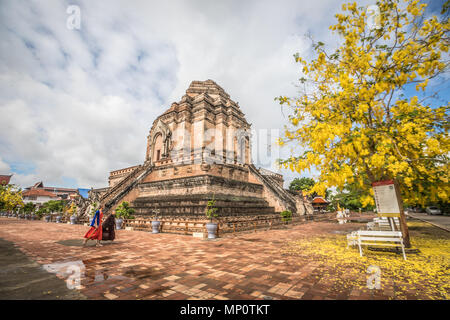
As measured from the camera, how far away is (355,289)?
3.43 meters

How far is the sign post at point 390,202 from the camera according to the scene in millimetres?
6469

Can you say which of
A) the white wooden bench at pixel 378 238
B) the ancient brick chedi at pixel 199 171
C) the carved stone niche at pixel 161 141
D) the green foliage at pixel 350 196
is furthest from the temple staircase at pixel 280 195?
the white wooden bench at pixel 378 238

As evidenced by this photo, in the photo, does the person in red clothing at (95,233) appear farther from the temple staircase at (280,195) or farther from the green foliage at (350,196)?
the temple staircase at (280,195)

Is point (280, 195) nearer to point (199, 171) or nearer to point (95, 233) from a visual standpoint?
point (199, 171)

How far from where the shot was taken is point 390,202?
654 cm

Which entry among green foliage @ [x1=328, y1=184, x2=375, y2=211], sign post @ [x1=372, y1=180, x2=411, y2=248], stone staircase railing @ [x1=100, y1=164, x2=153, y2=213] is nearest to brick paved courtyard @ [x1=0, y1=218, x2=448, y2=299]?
sign post @ [x1=372, y1=180, x2=411, y2=248]

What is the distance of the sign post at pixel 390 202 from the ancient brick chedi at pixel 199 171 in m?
9.39

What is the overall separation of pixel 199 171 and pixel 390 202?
43.6 ft

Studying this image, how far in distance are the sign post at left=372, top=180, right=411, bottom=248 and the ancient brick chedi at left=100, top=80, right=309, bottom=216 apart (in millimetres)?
9394

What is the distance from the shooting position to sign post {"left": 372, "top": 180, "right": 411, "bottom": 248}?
6469 mm
